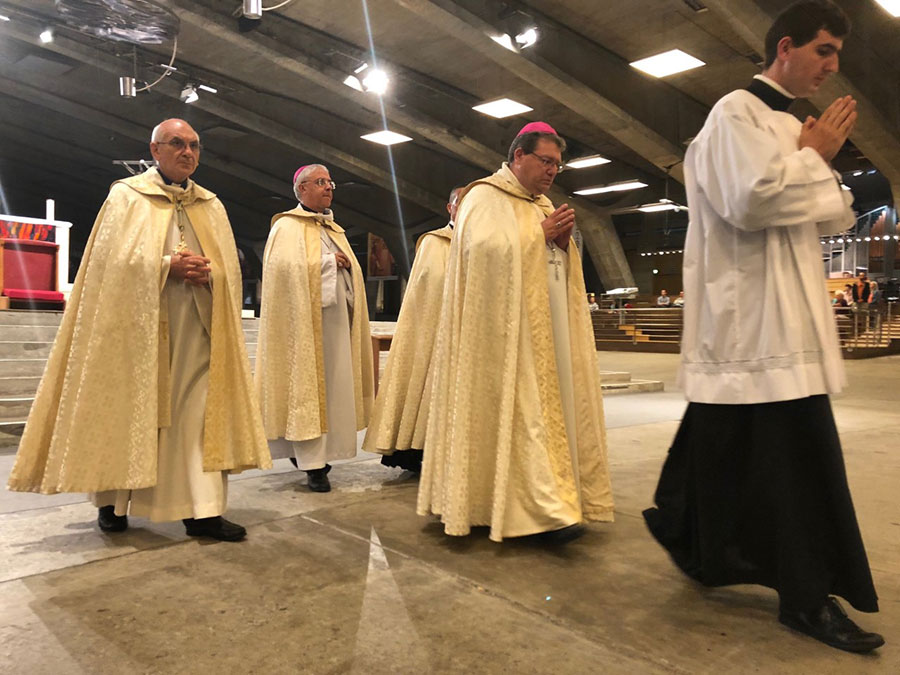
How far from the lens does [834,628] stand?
1.84 metres

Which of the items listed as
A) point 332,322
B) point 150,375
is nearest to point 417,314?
point 332,322

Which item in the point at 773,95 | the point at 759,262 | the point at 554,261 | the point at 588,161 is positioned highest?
the point at 588,161

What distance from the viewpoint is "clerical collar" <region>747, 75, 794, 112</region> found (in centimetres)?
206

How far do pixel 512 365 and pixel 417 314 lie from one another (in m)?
1.43

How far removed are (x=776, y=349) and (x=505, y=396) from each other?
3.33 ft

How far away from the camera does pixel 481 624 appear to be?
77.9 inches

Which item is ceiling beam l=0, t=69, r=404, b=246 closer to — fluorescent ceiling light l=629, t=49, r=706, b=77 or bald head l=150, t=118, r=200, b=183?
fluorescent ceiling light l=629, t=49, r=706, b=77

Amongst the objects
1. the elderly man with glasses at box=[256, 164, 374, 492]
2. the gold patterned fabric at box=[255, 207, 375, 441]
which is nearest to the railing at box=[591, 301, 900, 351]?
the elderly man with glasses at box=[256, 164, 374, 492]

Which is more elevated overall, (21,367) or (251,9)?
(251,9)

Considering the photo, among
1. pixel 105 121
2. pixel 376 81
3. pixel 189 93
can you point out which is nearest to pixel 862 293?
pixel 376 81

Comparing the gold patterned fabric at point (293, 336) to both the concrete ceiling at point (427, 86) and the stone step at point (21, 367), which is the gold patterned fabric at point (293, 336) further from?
the concrete ceiling at point (427, 86)

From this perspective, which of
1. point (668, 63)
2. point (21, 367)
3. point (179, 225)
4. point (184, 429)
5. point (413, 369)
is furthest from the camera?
point (668, 63)

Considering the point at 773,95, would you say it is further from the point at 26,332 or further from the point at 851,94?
the point at 851,94

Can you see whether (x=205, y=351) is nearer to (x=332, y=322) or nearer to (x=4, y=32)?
(x=332, y=322)
